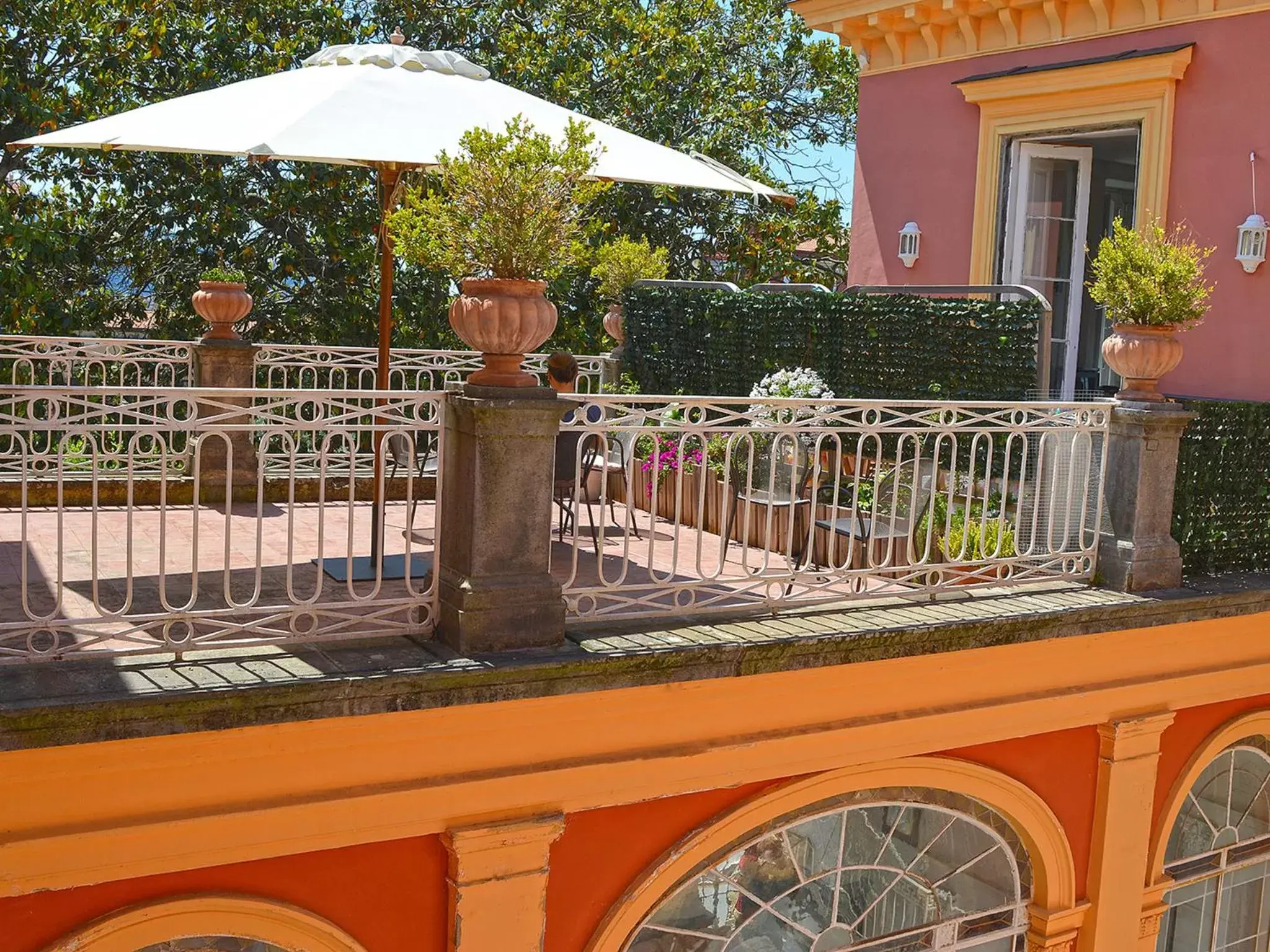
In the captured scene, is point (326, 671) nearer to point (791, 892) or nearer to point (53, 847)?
point (53, 847)

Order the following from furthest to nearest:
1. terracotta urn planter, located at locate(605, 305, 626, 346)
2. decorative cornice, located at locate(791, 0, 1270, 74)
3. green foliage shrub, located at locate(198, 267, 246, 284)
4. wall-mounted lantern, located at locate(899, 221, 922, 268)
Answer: terracotta urn planter, located at locate(605, 305, 626, 346)
wall-mounted lantern, located at locate(899, 221, 922, 268)
green foliage shrub, located at locate(198, 267, 246, 284)
decorative cornice, located at locate(791, 0, 1270, 74)

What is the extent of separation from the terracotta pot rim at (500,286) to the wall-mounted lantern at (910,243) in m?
6.85

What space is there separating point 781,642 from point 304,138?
303 centimetres

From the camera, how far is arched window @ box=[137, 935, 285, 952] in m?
5.00

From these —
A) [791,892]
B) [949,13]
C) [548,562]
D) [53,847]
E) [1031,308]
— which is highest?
[949,13]

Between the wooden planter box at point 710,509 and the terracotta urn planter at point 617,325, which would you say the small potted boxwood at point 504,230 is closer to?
the wooden planter box at point 710,509

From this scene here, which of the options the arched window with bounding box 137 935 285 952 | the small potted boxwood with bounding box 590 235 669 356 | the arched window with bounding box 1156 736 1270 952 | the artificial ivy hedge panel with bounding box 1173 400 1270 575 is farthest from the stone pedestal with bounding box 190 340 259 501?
the arched window with bounding box 1156 736 1270 952

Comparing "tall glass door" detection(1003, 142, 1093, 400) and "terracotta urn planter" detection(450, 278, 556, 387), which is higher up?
"tall glass door" detection(1003, 142, 1093, 400)

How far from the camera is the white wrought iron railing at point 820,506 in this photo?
5922mm

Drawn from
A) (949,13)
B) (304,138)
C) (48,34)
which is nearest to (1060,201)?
(949,13)

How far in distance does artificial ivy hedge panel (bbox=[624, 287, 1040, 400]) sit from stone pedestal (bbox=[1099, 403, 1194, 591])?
1433 mm

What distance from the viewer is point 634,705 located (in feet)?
18.2

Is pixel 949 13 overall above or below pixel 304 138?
above

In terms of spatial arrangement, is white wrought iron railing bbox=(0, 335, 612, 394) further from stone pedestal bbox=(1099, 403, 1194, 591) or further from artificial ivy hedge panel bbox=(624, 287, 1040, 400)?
stone pedestal bbox=(1099, 403, 1194, 591)
